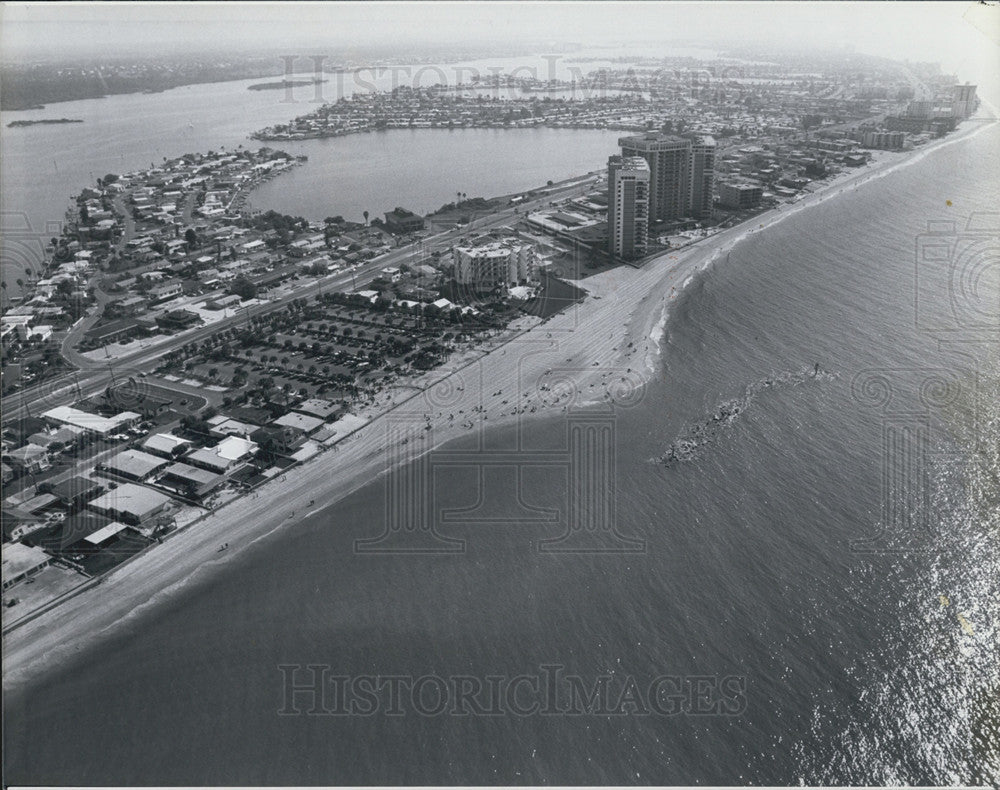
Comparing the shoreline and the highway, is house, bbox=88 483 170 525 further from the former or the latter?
the highway

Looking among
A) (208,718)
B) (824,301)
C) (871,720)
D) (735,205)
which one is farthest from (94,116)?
(871,720)

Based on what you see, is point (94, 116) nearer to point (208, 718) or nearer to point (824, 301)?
point (824, 301)

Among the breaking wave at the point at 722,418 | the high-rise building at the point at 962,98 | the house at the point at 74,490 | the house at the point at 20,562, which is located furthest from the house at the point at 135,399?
the high-rise building at the point at 962,98

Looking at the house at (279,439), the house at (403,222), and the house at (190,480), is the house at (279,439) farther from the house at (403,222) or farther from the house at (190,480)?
the house at (403,222)

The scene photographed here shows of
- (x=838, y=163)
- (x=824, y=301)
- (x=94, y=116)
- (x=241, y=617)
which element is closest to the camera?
(x=241, y=617)

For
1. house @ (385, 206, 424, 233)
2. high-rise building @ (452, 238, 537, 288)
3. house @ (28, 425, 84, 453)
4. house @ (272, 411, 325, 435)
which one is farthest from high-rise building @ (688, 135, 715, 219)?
house @ (28, 425, 84, 453)

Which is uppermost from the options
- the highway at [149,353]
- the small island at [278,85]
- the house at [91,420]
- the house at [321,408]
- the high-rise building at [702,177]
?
the small island at [278,85]
